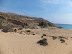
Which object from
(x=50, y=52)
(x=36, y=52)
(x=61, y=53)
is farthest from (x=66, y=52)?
(x=36, y=52)

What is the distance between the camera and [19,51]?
18.1 feet

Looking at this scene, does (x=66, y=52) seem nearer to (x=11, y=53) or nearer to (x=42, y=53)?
(x=42, y=53)

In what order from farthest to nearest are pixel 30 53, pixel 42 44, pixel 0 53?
pixel 42 44
pixel 30 53
pixel 0 53

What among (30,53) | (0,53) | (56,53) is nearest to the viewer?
(0,53)

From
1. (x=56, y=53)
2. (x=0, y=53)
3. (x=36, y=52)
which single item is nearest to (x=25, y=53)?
(x=36, y=52)

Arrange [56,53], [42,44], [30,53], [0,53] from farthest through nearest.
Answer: [42,44], [56,53], [30,53], [0,53]

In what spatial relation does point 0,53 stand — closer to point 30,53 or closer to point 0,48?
point 0,48

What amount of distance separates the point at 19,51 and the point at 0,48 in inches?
54.8

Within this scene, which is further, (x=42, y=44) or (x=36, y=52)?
(x=42, y=44)

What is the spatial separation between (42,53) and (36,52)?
45 cm

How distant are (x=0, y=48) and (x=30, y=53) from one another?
7.24 ft

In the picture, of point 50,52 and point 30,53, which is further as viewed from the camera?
point 50,52

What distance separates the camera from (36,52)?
5.63 meters

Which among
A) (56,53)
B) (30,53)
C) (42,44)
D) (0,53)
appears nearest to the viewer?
(0,53)
